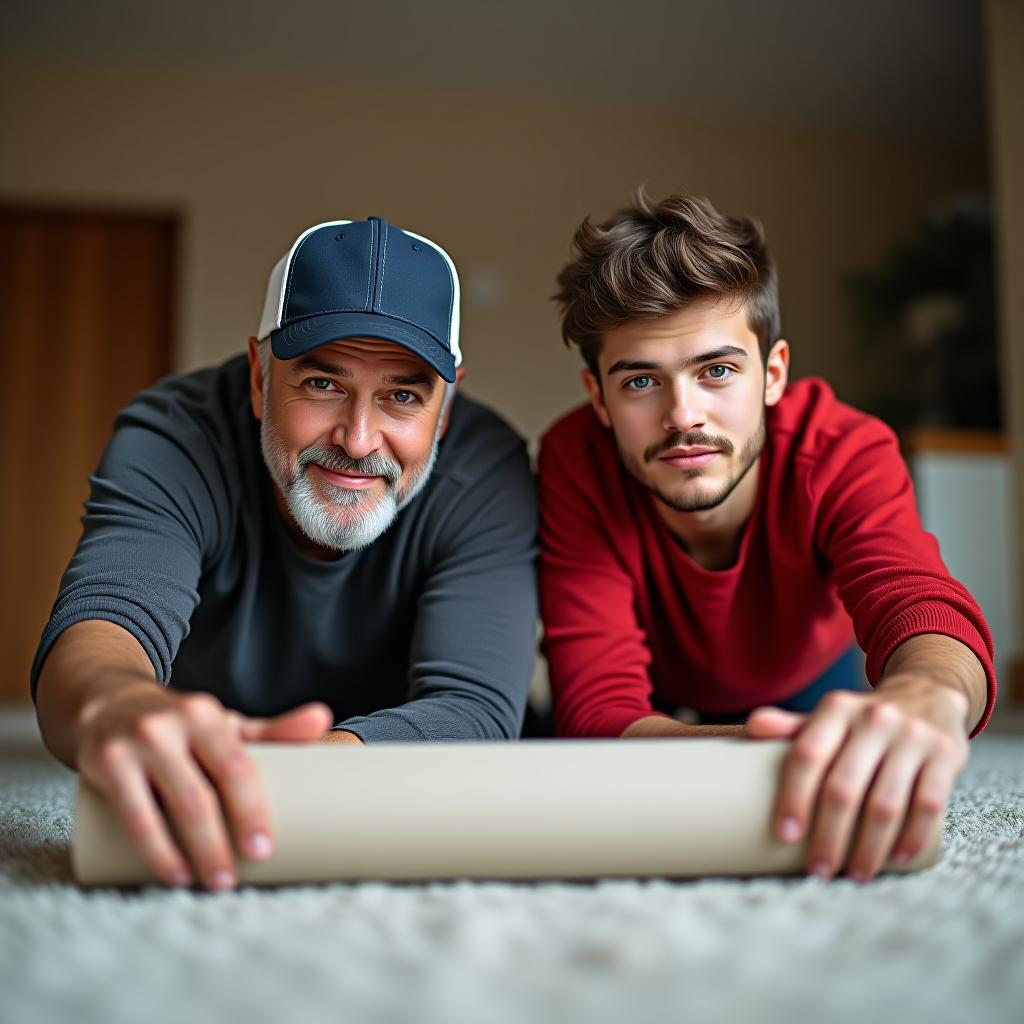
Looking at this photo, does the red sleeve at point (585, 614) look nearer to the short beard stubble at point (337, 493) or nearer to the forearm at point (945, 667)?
the short beard stubble at point (337, 493)

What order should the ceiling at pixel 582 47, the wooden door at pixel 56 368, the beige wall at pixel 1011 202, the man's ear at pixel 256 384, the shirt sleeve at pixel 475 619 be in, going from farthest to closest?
1. the wooden door at pixel 56 368
2. the ceiling at pixel 582 47
3. the beige wall at pixel 1011 202
4. the man's ear at pixel 256 384
5. the shirt sleeve at pixel 475 619

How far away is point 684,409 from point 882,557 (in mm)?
265

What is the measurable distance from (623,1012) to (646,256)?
95cm

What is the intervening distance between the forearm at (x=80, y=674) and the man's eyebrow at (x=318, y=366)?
0.36 meters

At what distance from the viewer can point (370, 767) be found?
27.6 inches

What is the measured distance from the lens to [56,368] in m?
4.20

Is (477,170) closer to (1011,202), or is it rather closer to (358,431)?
(1011,202)

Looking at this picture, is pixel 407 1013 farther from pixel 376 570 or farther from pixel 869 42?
pixel 869 42

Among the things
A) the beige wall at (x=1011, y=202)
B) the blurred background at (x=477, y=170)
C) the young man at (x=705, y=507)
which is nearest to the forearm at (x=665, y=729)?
the young man at (x=705, y=507)

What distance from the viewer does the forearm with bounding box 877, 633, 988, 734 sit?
86cm

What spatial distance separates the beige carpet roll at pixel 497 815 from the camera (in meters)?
0.69

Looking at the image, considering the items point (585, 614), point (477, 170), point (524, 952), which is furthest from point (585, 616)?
point (477, 170)

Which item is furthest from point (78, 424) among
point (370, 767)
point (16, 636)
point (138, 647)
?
point (370, 767)

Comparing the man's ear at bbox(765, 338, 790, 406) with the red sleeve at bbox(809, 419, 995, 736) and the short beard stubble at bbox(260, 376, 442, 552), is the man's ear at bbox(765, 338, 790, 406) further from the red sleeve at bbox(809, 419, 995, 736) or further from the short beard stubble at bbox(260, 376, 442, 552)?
the short beard stubble at bbox(260, 376, 442, 552)
